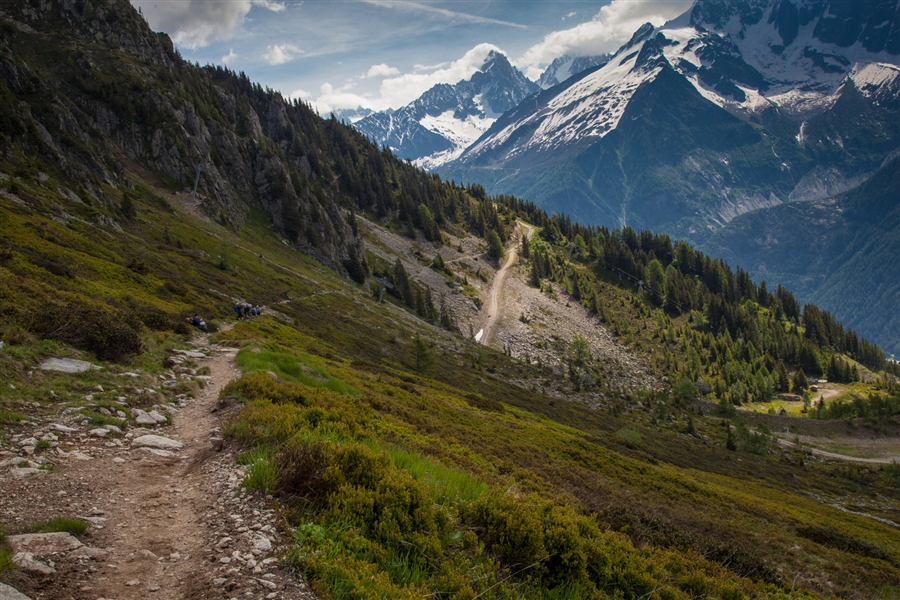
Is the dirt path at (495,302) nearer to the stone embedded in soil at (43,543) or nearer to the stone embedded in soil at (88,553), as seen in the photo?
the stone embedded in soil at (88,553)

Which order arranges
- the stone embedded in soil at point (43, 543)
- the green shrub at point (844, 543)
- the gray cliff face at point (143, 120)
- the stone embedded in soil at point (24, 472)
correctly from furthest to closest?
the gray cliff face at point (143, 120) < the green shrub at point (844, 543) < the stone embedded in soil at point (24, 472) < the stone embedded in soil at point (43, 543)

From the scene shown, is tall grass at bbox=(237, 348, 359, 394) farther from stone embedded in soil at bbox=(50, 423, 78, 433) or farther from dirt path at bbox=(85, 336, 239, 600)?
stone embedded in soil at bbox=(50, 423, 78, 433)

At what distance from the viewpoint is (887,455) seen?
76.4 m

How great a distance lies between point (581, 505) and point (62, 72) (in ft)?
375

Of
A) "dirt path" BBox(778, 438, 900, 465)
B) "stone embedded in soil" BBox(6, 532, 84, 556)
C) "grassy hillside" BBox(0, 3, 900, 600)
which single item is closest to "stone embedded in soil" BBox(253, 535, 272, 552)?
"grassy hillside" BBox(0, 3, 900, 600)

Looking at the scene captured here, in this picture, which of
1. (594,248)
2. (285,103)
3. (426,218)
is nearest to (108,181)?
(426,218)

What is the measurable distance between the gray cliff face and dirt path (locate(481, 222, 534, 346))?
38.4 m

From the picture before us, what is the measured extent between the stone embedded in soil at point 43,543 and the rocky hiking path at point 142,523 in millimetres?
14

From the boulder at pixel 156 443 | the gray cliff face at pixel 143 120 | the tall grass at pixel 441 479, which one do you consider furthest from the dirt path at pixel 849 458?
the gray cliff face at pixel 143 120

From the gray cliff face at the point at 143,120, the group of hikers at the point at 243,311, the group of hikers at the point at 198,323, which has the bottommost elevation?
the group of hikers at the point at 243,311

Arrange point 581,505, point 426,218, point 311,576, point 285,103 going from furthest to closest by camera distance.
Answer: point 285,103, point 426,218, point 581,505, point 311,576

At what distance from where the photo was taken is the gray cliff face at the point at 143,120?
2376 inches

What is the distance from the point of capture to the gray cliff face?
60344 mm

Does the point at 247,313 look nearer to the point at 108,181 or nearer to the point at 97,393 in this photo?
the point at 97,393
